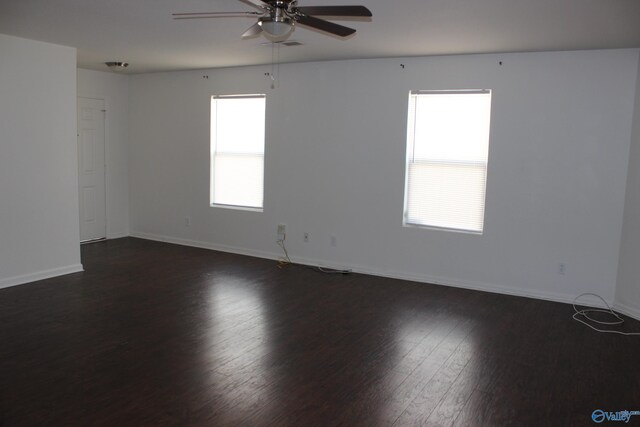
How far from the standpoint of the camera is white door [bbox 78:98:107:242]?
7055 mm

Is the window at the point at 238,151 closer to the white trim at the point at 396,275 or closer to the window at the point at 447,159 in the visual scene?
the white trim at the point at 396,275

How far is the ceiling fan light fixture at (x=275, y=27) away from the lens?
9.75ft

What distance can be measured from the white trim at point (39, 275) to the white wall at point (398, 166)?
188 cm

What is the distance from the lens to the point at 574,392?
3113mm

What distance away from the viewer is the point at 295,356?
3.53 meters

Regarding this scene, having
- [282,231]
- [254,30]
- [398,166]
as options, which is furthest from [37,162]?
[398,166]

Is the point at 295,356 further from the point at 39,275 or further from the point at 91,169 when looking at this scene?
the point at 91,169

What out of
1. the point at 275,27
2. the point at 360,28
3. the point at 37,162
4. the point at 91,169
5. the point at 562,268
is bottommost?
the point at 562,268

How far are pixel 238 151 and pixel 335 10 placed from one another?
4028mm

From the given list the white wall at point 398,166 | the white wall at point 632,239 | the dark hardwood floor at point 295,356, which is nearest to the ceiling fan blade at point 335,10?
the dark hardwood floor at point 295,356

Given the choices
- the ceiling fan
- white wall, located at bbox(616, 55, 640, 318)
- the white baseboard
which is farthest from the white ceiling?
the white baseboard

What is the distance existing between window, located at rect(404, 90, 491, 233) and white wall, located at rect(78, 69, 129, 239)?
443 cm

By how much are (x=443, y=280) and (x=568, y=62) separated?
8.13 ft

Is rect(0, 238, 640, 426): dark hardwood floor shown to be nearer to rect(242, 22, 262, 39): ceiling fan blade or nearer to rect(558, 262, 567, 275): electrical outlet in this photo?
rect(558, 262, 567, 275): electrical outlet
